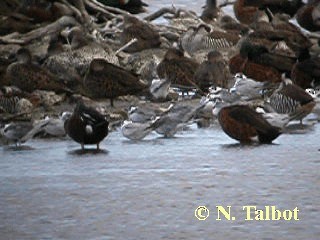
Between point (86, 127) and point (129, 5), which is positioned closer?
point (86, 127)

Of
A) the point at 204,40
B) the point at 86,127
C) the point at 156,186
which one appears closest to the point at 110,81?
the point at 86,127

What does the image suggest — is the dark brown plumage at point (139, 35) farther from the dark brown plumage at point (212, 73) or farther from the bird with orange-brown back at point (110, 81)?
the bird with orange-brown back at point (110, 81)

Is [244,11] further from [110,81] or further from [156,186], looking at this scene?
[156,186]

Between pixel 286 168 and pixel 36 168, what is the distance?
229 centimetres

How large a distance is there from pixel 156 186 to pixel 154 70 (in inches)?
259

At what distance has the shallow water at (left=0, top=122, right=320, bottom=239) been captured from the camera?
9.21 metres

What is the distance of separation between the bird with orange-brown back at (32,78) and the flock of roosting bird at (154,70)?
14 mm

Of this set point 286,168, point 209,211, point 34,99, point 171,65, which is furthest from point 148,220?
point 171,65

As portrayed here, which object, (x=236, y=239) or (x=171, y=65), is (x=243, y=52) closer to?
(x=171, y=65)

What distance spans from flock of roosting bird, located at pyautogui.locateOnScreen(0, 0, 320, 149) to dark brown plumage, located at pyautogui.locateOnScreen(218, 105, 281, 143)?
1 centimetres

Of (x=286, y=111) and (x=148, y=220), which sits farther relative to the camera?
(x=286, y=111)

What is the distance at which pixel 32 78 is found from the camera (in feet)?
51.8

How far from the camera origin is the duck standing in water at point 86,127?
12453 mm

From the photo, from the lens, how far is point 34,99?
1526cm
